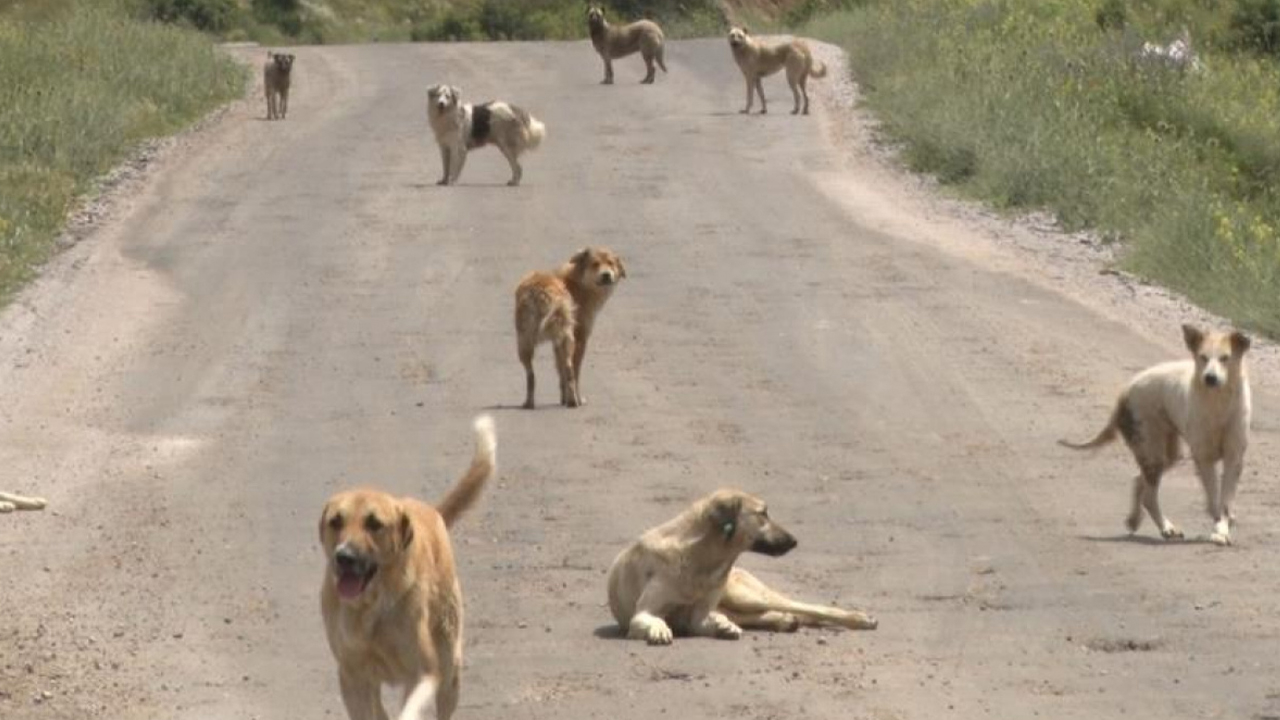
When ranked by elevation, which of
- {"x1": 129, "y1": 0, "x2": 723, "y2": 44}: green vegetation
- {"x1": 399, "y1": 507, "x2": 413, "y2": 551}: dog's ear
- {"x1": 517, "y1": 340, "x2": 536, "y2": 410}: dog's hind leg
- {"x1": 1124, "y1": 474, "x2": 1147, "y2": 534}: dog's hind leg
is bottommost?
{"x1": 129, "y1": 0, "x2": 723, "y2": 44}: green vegetation

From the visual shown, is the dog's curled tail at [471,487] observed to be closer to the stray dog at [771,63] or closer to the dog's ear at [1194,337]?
the dog's ear at [1194,337]

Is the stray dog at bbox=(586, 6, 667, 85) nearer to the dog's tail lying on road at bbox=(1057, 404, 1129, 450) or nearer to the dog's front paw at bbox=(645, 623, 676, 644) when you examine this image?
the dog's tail lying on road at bbox=(1057, 404, 1129, 450)

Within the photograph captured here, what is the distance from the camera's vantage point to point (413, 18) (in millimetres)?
64812

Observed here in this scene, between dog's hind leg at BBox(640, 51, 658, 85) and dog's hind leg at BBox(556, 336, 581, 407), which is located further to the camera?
dog's hind leg at BBox(640, 51, 658, 85)

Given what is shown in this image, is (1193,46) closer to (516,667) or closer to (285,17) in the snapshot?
(285,17)

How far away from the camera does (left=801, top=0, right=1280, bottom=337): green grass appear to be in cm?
2386

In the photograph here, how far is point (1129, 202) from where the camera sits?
2648 centimetres

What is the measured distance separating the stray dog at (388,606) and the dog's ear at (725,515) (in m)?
2.67

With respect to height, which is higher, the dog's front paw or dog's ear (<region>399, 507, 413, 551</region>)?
dog's ear (<region>399, 507, 413, 551</region>)

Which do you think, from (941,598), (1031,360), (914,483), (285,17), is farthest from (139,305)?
(285,17)

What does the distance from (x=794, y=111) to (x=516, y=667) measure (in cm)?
2584

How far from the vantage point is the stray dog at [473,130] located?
30203 mm

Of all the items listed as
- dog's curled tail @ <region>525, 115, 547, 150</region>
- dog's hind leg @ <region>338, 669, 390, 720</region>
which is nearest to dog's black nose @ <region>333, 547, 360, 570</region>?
dog's hind leg @ <region>338, 669, 390, 720</region>

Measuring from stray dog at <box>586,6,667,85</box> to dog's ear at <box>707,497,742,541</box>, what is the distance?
2978 centimetres
